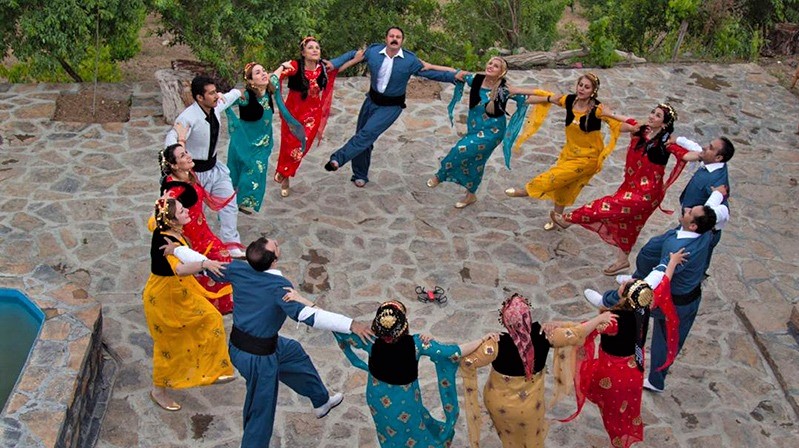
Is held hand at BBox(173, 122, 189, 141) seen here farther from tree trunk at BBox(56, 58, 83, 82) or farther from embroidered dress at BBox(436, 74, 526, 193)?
tree trunk at BBox(56, 58, 83, 82)

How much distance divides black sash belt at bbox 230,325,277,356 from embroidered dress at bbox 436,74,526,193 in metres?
3.47

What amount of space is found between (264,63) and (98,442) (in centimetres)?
795

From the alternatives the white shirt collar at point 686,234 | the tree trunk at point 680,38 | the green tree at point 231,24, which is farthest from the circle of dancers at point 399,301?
the tree trunk at point 680,38

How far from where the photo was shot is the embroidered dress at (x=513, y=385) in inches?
197

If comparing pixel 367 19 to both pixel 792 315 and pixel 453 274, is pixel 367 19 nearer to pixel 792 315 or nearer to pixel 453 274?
pixel 453 274

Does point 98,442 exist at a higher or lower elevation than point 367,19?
lower

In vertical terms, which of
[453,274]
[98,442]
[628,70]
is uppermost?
[628,70]

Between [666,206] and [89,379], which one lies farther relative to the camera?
[666,206]

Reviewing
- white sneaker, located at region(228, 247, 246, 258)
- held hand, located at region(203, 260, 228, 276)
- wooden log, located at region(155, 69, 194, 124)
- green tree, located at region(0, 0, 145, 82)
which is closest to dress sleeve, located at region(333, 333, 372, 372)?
held hand, located at region(203, 260, 228, 276)

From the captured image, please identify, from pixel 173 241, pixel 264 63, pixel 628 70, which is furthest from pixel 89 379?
pixel 628 70

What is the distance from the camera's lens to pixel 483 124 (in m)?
8.16

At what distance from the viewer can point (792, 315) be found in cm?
733

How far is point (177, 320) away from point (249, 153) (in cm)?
241

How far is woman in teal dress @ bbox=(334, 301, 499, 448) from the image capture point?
4852 mm
